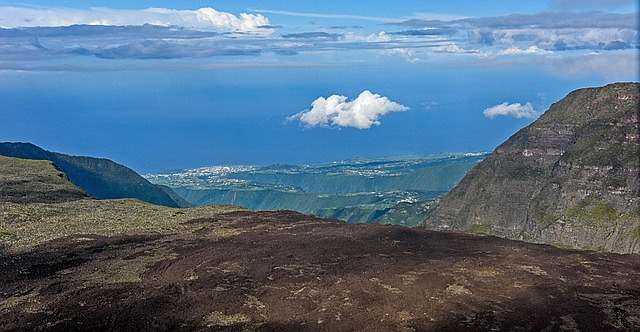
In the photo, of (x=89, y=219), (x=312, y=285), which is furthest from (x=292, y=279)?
(x=89, y=219)

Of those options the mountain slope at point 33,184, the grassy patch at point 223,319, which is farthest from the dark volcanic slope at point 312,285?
the mountain slope at point 33,184

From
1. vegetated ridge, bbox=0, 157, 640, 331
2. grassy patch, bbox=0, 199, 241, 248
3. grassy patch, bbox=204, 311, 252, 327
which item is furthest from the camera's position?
grassy patch, bbox=0, 199, 241, 248

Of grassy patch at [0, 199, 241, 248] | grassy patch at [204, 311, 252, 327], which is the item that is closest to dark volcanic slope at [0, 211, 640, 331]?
grassy patch at [204, 311, 252, 327]

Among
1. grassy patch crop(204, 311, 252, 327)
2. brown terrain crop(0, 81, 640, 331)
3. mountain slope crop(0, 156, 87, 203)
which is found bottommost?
mountain slope crop(0, 156, 87, 203)

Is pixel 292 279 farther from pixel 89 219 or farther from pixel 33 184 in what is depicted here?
pixel 33 184

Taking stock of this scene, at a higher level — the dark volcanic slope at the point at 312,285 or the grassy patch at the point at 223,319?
the grassy patch at the point at 223,319

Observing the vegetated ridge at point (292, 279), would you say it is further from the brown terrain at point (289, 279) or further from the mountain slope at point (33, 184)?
the mountain slope at point (33, 184)

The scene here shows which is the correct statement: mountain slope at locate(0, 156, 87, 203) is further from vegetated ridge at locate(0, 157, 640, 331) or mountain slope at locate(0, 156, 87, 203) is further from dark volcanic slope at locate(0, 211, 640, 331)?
dark volcanic slope at locate(0, 211, 640, 331)
